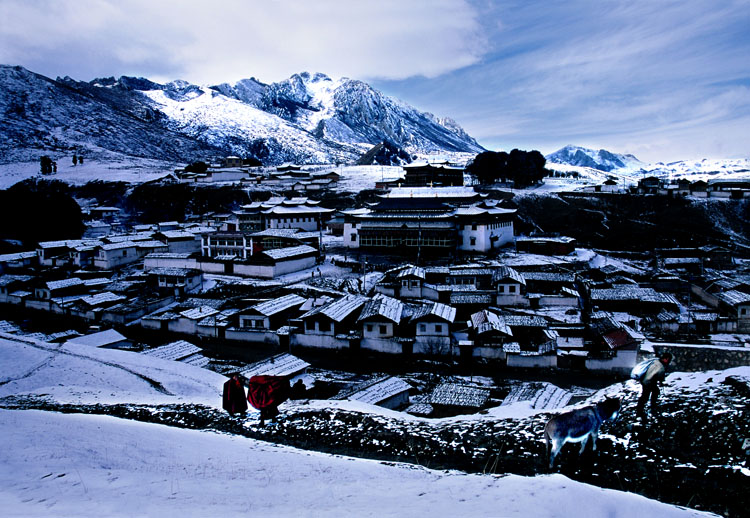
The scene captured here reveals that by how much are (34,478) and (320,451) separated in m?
5.40

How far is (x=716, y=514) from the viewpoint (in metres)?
6.38

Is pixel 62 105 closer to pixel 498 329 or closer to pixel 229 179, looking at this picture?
pixel 229 179

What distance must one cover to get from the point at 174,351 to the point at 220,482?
2161 cm

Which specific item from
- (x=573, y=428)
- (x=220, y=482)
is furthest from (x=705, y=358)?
(x=220, y=482)

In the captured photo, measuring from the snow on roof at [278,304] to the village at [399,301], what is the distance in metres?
0.15

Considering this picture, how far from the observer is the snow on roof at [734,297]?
3245cm

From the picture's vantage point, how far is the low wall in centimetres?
2075

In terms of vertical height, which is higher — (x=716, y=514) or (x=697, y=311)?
(x=716, y=514)

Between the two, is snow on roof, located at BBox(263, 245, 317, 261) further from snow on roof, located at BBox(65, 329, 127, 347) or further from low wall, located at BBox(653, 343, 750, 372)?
low wall, located at BBox(653, 343, 750, 372)

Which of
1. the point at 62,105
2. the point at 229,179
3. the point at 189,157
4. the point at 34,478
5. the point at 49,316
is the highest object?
the point at 62,105

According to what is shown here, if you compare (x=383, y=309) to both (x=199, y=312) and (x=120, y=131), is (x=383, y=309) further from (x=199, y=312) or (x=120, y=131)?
(x=120, y=131)

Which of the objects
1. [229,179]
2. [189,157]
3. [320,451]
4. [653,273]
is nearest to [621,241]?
[653,273]

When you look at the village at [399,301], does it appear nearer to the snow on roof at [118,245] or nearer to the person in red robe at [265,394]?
the snow on roof at [118,245]

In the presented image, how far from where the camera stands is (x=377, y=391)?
778 inches
